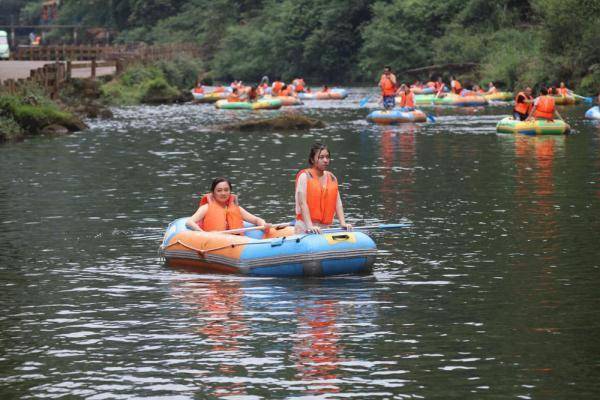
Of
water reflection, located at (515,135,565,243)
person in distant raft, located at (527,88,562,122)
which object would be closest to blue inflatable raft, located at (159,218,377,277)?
water reflection, located at (515,135,565,243)

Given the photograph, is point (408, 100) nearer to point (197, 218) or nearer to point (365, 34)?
point (197, 218)

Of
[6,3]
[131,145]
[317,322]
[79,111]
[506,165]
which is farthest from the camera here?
[6,3]

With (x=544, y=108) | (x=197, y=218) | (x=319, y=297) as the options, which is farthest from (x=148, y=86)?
(x=319, y=297)

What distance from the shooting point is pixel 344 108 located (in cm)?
6078

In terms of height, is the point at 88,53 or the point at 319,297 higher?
the point at 88,53

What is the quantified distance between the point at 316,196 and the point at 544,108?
24304 mm

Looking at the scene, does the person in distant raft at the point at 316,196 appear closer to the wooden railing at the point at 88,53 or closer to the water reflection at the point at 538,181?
the water reflection at the point at 538,181

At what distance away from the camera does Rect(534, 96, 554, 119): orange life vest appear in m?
39.5

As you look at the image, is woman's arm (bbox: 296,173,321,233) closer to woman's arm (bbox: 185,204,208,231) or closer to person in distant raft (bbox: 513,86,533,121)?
woman's arm (bbox: 185,204,208,231)

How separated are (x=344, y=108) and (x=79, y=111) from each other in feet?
44.9

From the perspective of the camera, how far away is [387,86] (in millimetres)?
46781

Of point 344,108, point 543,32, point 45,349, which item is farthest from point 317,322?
point 543,32

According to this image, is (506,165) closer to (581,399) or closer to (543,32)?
(581,399)

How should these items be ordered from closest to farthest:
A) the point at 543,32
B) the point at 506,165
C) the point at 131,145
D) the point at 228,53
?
the point at 506,165
the point at 131,145
the point at 543,32
the point at 228,53
